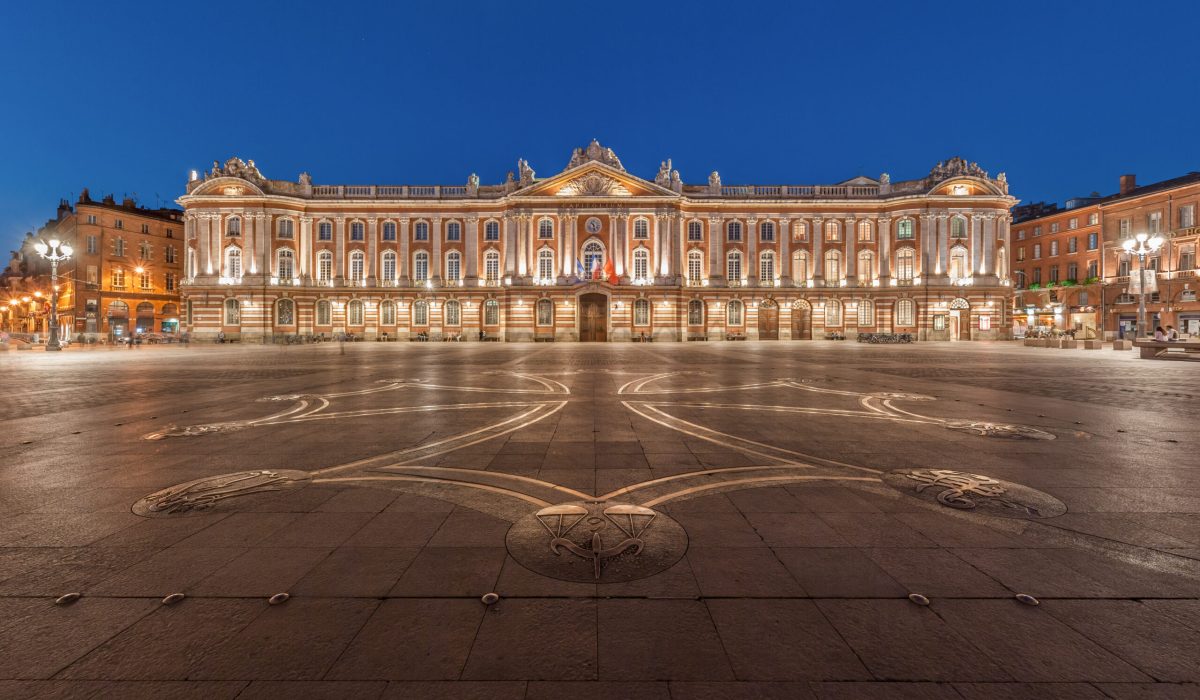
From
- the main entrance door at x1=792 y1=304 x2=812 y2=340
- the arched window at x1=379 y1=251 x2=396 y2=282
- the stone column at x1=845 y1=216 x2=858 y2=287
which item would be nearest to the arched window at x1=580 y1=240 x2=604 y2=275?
the arched window at x1=379 y1=251 x2=396 y2=282

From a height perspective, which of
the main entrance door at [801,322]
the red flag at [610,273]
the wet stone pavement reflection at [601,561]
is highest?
the red flag at [610,273]

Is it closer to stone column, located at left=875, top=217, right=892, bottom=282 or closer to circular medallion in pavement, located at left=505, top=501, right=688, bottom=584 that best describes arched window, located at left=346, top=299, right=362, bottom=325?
stone column, located at left=875, top=217, right=892, bottom=282

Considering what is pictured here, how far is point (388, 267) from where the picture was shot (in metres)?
50.3

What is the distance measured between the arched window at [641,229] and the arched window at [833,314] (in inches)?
730

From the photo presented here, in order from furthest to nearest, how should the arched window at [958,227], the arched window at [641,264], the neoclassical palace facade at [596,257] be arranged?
the arched window at [641,264] < the arched window at [958,227] < the neoclassical palace facade at [596,257]

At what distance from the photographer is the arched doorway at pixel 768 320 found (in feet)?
164

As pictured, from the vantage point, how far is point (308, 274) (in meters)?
49.5

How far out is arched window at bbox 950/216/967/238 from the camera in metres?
47.8

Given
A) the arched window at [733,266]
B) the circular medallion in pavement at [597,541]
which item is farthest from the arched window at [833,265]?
the circular medallion in pavement at [597,541]

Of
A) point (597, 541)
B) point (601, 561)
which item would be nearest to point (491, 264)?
point (597, 541)

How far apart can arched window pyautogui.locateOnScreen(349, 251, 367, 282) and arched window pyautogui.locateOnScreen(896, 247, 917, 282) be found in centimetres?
5061

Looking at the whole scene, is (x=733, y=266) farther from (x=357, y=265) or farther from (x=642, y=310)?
(x=357, y=265)

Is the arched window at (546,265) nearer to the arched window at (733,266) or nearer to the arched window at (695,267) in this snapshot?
the arched window at (695,267)

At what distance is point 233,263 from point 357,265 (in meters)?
10.8
